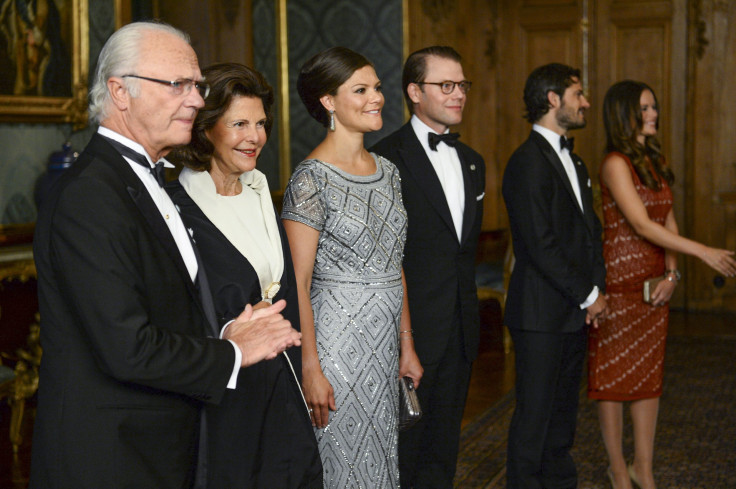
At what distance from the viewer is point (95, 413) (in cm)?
175

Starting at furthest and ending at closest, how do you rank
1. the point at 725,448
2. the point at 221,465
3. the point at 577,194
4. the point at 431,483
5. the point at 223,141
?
the point at 725,448 → the point at 577,194 → the point at 431,483 → the point at 223,141 → the point at 221,465

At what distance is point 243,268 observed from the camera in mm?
2256

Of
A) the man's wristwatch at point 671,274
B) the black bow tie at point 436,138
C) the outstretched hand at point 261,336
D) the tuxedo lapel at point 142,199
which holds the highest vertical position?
the black bow tie at point 436,138

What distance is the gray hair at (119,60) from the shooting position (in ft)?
6.07

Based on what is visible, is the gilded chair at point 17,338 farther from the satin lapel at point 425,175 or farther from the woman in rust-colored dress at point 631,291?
the woman in rust-colored dress at point 631,291

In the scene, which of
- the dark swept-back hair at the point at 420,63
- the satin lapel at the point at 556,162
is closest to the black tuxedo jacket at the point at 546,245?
the satin lapel at the point at 556,162

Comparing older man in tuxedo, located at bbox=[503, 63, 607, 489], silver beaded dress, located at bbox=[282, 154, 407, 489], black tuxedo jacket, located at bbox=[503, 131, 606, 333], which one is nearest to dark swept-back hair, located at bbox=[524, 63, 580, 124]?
older man in tuxedo, located at bbox=[503, 63, 607, 489]

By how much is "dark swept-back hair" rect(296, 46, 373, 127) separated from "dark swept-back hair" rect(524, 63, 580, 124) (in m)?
1.08

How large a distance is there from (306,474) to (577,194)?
Result: 188cm

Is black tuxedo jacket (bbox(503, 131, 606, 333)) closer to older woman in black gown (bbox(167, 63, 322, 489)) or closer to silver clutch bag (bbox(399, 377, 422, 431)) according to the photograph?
silver clutch bag (bbox(399, 377, 422, 431))

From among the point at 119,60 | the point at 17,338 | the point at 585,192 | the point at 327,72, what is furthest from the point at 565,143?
the point at 17,338

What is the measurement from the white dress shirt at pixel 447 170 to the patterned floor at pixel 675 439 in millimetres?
1350

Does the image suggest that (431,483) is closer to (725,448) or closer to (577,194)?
(577,194)

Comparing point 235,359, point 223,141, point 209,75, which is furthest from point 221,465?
point 209,75
